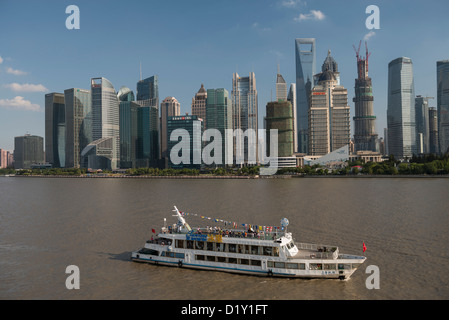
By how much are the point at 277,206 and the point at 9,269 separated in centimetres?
4219

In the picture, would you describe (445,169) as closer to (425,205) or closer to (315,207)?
(425,205)

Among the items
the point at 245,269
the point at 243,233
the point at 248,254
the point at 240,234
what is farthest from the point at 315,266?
the point at 240,234

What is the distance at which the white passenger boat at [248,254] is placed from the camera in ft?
86.3

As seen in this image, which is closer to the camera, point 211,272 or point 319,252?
point 319,252

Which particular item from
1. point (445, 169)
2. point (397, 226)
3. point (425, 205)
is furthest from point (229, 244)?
point (445, 169)

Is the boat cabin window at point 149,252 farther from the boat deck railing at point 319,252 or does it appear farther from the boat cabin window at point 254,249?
the boat deck railing at point 319,252

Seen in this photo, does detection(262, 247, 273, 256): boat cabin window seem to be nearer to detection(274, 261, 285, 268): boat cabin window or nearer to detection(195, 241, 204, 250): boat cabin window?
detection(274, 261, 285, 268): boat cabin window

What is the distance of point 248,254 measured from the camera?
27828 millimetres

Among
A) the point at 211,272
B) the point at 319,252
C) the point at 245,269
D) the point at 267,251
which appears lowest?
the point at 211,272

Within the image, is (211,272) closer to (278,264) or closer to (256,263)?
(256,263)

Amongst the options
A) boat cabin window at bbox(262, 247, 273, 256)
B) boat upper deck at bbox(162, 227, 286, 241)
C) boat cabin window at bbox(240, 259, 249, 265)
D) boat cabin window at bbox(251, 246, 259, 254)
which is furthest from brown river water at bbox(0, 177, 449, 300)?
boat upper deck at bbox(162, 227, 286, 241)

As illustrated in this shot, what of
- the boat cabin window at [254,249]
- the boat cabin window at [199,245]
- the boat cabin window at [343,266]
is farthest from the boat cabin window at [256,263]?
the boat cabin window at [343,266]

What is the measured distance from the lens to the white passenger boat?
2631 centimetres
